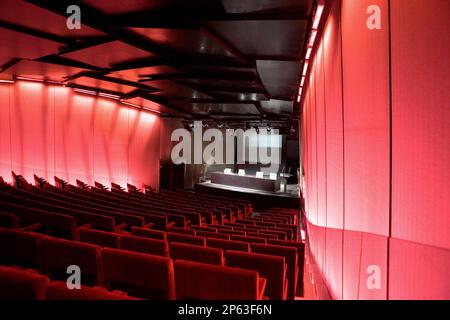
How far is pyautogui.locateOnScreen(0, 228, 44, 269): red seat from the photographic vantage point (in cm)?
220

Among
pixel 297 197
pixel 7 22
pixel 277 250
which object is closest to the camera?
pixel 277 250

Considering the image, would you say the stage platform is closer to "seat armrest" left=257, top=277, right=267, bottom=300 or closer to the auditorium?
the auditorium

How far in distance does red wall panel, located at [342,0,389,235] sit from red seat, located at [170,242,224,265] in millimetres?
1317

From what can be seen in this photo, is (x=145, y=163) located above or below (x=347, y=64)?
below

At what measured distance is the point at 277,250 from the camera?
10.4ft

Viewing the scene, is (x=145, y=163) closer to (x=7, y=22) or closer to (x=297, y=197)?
(x=297, y=197)

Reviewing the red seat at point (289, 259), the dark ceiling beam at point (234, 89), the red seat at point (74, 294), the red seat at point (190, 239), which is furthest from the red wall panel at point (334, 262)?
the dark ceiling beam at point (234, 89)

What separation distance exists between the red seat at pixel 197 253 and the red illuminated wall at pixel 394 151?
123cm

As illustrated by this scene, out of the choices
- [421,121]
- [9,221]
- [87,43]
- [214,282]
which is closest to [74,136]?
[87,43]
